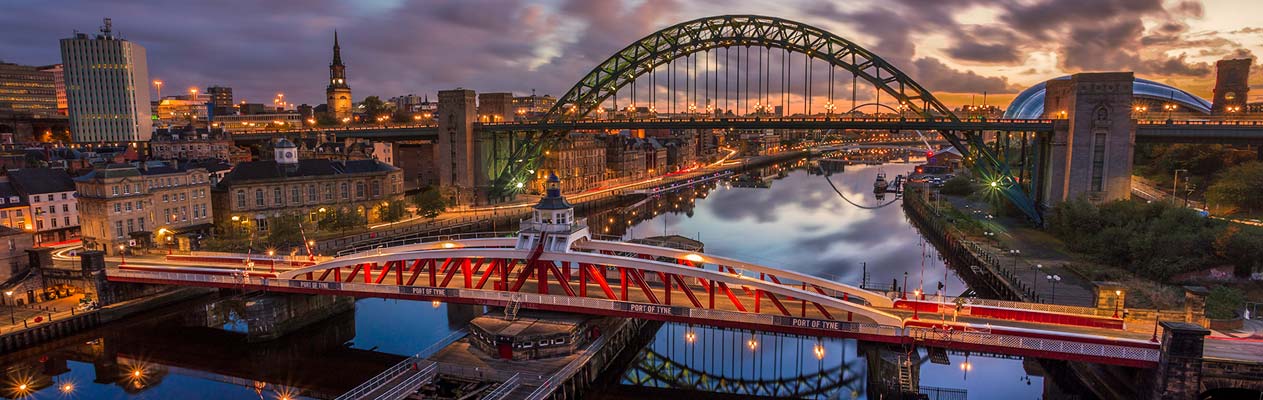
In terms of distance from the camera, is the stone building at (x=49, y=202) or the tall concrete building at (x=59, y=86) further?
the tall concrete building at (x=59, y=86)

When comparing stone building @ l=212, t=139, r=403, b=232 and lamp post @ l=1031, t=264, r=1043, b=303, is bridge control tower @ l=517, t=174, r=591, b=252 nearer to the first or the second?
lamp post @ l=1031, t=264, r=1043, b=303

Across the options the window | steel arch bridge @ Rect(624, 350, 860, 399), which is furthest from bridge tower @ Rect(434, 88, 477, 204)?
the window

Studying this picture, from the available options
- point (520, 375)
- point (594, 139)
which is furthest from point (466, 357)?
point (594, 139)

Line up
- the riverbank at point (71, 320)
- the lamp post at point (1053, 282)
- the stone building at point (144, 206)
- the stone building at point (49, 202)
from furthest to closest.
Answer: the stone building at point (49, 202), the stone building at point (144, 206), the lamp post at point (1053, 282), the riverbank at point (71, 320)

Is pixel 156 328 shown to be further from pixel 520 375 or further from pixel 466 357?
pixel 520 375

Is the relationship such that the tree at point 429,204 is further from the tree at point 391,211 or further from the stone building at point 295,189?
the stone building at point 295,189

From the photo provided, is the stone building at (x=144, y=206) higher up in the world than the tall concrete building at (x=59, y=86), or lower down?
lower down

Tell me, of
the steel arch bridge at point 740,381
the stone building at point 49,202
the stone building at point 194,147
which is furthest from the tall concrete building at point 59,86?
the steel arch bridge at point 740,381
